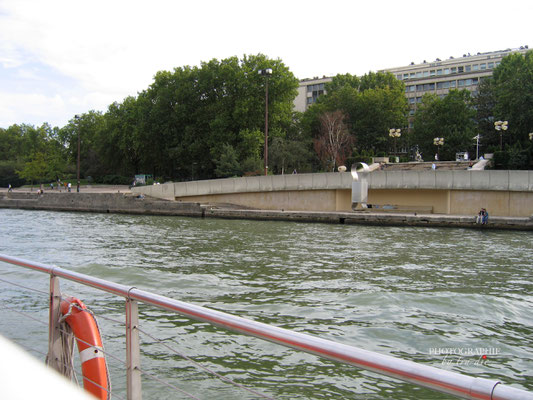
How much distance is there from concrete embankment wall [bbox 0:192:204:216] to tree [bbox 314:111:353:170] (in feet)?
63.0

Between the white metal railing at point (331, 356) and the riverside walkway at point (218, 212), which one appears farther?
the riverside walkway at point (218, 212)

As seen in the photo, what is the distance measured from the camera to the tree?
47.9 metres

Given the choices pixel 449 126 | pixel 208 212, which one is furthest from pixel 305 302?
pixel 449 126

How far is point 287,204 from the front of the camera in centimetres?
3127

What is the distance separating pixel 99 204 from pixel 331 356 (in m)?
35.2

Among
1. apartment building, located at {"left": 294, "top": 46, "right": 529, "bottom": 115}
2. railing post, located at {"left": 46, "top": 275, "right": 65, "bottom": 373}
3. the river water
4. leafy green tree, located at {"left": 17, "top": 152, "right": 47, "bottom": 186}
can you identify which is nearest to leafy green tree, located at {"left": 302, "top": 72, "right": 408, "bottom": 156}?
apartment building, located at {"left": 294, "top": 46, "right": 529, "bottom": 115}

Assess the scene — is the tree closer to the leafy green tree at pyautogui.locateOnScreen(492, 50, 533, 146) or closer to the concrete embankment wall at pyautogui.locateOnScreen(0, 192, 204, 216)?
the leafy green tree at pyautogui.locateOnScreen(492, 50, 533, 146)

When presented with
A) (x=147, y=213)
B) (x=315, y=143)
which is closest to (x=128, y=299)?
(x=147, y=213)

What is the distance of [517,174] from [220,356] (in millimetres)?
23189

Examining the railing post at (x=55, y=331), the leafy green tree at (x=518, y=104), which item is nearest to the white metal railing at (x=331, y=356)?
the railing post at (x=55, y=331)

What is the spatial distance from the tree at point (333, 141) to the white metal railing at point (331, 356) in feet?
147

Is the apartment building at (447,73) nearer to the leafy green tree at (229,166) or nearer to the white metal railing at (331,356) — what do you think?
the leafy green tree at (229,166)

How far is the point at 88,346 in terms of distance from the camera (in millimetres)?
2623

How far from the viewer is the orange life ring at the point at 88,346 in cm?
257
